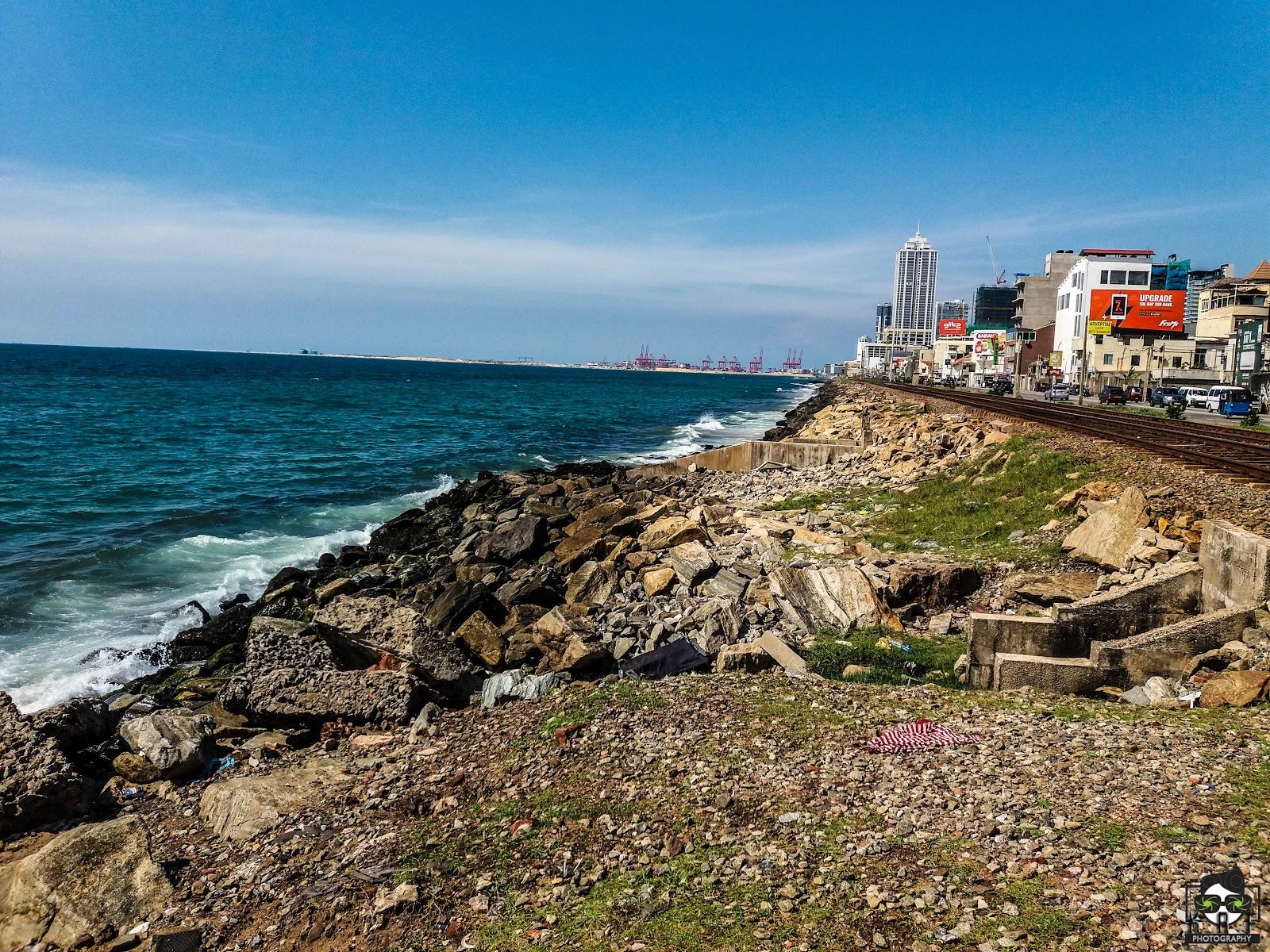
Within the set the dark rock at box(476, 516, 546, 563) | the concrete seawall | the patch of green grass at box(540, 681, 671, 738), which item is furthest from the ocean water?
the concrete seawall

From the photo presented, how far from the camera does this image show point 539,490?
88.0 ft

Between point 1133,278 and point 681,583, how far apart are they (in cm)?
8546

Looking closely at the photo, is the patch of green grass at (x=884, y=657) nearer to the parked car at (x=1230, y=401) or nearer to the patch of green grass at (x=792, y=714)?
the patch of green grass at (x=792, y=714)

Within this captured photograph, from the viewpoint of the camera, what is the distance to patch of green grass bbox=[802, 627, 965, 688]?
985 centimetres

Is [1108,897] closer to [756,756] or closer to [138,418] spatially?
[756,756]

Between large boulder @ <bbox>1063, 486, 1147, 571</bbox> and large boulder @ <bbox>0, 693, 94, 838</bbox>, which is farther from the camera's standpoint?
large boulder @ <bbox>1063, 486, 1147, 571</bbox>

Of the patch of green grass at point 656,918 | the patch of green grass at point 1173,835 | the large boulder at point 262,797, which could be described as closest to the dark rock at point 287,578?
the large boulder at point 262,797

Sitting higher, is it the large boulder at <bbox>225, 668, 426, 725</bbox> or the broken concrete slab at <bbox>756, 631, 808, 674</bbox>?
the broken concrete slab at <bbox>756, 631, 808, 674</bbox>

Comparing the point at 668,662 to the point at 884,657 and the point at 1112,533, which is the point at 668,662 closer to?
the point at 884,657

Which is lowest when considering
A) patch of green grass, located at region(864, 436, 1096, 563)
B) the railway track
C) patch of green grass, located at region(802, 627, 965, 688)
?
patch of green grass, located at region(802, 627, 965, 688)

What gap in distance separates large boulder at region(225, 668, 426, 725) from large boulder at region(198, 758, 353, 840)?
56.8 inches

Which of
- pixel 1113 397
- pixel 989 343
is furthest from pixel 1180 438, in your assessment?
pixel 989 343

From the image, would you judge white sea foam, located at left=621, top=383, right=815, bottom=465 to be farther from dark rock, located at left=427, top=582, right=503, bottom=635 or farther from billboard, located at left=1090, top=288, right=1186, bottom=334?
billboard, located at left=1090, top=288, right=1186, bottom=334

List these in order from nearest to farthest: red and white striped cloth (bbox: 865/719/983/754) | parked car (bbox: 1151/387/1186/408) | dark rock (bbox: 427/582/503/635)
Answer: red and white striped cloth (bbox: 865/719/983/754) → dark rock (bbox: 427/582/503/635) → parked car (bbox: 1151/387/1186/408)
